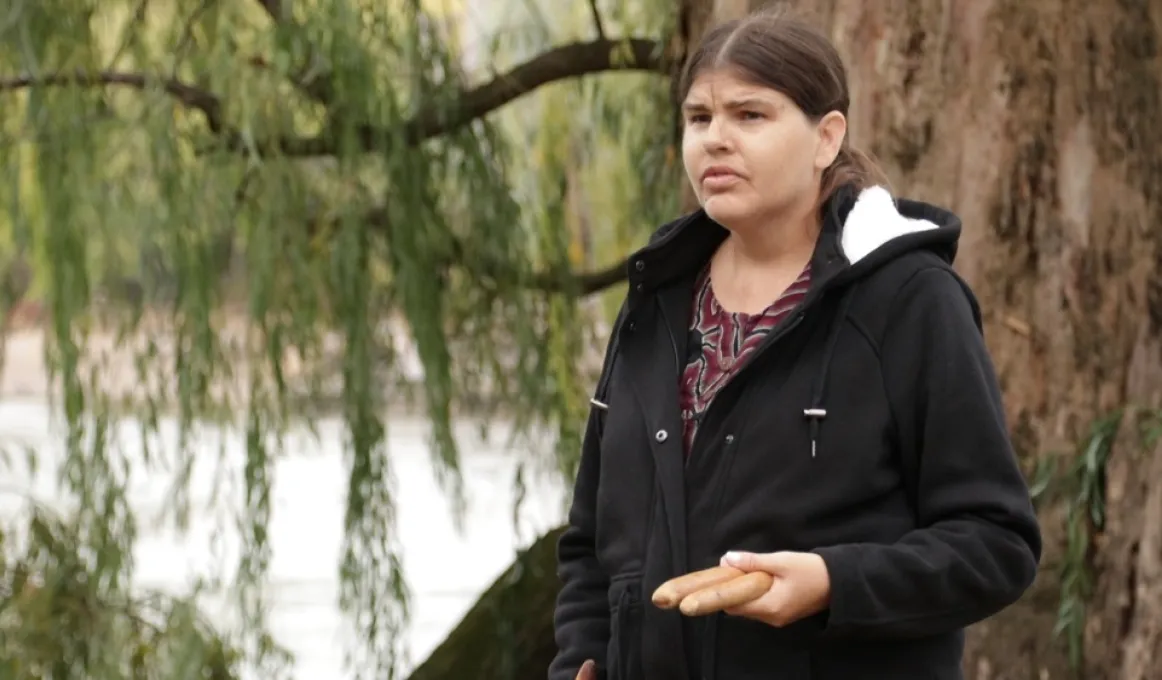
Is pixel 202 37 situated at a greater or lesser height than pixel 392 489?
greater

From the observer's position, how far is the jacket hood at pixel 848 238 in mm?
1453

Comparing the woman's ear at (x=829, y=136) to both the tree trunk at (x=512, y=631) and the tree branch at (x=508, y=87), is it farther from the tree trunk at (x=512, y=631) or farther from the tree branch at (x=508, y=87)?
the tree trunk at (x=512, y=631)

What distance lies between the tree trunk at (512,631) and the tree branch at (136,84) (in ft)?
3.42

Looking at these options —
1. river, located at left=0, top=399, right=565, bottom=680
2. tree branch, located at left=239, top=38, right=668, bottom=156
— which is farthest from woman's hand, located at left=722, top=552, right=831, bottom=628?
river, located at left=0, top=399, right=565, bottom=680

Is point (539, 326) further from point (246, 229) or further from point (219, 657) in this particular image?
point (219, 657)

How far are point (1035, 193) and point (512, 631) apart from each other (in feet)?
4.74

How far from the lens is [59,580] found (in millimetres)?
3465

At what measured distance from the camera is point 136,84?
133 inches

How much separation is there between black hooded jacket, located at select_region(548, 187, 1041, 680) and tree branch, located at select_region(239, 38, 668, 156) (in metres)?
2.07

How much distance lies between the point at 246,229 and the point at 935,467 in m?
2.27

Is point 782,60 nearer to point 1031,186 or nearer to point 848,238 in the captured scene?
point 848,238

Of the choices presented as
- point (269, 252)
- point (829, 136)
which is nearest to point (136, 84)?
point (269, 252)

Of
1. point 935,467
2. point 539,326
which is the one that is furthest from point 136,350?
point 935,467

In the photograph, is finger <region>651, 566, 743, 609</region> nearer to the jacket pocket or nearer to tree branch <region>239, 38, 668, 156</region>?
the jacket pocket
